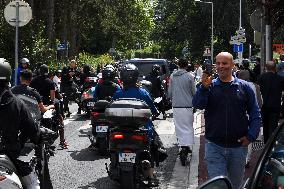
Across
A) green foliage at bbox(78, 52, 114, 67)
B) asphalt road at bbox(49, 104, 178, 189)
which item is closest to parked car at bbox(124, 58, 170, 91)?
asphalt road at bbox(49, 104, 178, 189)

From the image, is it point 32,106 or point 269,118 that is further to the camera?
point 269,118

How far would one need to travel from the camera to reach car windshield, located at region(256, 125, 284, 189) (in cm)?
341

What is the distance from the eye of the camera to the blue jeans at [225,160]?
621 centimetres

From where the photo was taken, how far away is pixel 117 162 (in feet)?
26.9

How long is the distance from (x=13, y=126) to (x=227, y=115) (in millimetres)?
1978

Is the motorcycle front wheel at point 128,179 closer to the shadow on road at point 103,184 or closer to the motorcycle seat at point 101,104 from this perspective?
the shadow on road at point 103,184

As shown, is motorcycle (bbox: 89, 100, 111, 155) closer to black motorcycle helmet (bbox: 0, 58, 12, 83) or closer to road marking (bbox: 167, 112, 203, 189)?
road marking (bbox: 167, 112, 203, 189)

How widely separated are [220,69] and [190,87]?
490 centimetres

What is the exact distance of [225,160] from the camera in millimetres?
6270

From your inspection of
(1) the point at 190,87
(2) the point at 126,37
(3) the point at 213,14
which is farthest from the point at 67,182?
(3) the point at 213,14

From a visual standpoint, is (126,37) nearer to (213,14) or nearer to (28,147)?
(213,14)

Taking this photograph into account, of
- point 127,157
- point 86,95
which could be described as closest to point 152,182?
point 127,157

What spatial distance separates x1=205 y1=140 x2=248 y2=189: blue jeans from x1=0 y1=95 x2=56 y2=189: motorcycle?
1.63 m

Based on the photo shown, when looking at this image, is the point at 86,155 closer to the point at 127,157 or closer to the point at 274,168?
the point at 127,157
